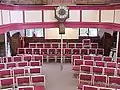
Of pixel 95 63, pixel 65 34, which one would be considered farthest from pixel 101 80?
pixel 65 34

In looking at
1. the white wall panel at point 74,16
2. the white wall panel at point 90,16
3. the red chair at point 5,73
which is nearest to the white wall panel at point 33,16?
the white wall panel at point 74,16

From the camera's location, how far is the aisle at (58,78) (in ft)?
41.6

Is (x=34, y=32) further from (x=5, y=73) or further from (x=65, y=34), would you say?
(x=5, y=73)

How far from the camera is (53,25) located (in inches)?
612

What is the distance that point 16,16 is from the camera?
14.7 metres

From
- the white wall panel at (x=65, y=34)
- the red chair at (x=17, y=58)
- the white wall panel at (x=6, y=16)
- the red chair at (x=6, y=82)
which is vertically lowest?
the red chair at (x=6, y=82)

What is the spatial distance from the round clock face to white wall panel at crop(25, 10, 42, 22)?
132 cm

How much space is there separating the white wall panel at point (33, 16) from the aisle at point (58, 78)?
3655 mm

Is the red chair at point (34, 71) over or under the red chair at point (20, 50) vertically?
under

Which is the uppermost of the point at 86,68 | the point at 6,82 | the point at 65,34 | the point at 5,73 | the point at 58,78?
the point at 65,34

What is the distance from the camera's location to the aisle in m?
12.7

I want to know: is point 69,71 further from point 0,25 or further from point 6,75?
point 0,25

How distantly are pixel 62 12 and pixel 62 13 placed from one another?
0.07 meters

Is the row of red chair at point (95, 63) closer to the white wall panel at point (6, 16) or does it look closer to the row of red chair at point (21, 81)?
the row of red chair at point (21, 81)
